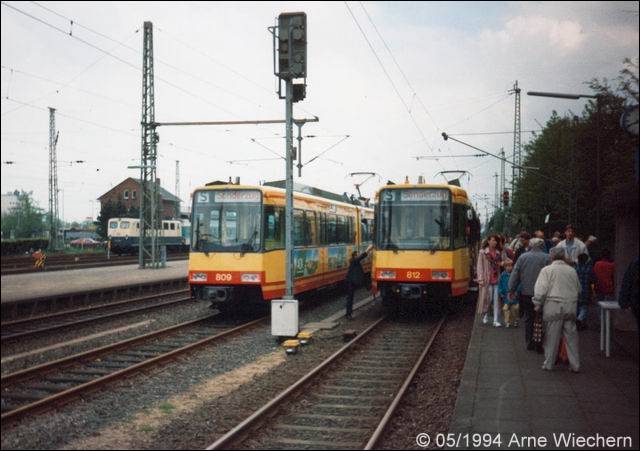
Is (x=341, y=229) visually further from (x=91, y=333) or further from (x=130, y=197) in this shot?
(x=130, y=197)

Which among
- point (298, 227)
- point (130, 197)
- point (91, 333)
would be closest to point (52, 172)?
point (91, 333)

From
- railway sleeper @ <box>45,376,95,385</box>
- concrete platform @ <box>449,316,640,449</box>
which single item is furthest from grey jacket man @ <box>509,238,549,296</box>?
railway sleeper @ <box>45,376,95,385</box>

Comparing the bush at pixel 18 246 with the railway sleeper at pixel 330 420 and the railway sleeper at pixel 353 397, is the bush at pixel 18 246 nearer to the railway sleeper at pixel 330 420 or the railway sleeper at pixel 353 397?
the railway sleeper at pixel 330 420

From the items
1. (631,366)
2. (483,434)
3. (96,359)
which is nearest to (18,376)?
(96,359)

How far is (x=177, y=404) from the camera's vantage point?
8.19 metres

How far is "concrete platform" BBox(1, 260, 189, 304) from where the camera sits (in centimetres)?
685

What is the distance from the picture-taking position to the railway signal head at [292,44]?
11.9 m

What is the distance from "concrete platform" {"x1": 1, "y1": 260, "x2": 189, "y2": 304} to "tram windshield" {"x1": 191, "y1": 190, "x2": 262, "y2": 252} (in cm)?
311

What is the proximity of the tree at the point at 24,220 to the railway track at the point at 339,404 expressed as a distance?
3.03 m

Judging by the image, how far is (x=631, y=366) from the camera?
8.92 meters

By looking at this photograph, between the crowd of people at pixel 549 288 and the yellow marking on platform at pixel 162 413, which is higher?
the crowd of people at pixel 549 288

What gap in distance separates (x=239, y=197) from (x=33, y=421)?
789 centimetres

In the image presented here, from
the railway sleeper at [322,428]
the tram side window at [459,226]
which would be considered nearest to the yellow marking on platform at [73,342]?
the railway sleeper at [322,428]

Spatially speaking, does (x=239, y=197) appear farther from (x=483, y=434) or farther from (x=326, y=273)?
(x=483, y=434)
